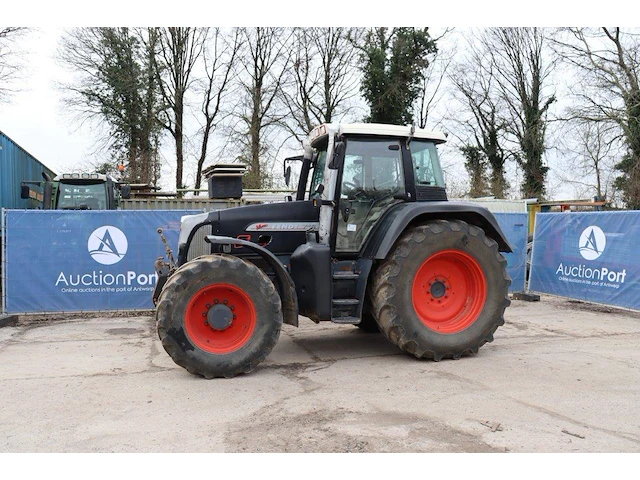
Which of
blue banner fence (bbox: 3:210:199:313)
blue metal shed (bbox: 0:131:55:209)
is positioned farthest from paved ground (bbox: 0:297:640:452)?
blue metal shed (bbox: 0:131:55:209)

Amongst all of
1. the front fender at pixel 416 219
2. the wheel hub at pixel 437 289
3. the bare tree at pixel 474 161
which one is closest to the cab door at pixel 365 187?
the front fender at pixel 416 219

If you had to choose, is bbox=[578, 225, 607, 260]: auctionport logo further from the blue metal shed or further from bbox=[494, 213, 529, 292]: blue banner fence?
the blue metal shed

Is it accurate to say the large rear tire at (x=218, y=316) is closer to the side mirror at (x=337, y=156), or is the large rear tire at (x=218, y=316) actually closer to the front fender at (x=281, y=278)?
the front fender at (x=281, y=278)

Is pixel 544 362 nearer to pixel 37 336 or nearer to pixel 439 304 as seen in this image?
pixel 439 304

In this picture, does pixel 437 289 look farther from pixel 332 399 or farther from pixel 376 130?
pixel 332 399

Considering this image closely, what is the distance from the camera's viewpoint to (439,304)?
6.34 m

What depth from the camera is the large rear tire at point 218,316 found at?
532 cm

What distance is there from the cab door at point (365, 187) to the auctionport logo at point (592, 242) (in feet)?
17.3

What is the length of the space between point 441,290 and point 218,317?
2.52 metres

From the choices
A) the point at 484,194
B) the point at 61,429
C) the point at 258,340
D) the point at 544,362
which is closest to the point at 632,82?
the point at 484,194

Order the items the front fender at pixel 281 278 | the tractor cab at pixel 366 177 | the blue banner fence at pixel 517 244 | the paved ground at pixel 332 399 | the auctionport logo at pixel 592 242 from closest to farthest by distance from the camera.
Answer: the paved ground at pixel 332 399 < the front fender at pixel 281 278 < the tractor cab at pixel 366 177 < the auctionport logo at pixel 592 242 < the blue banner fence at pixel 517 244

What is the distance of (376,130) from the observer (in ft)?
20.5

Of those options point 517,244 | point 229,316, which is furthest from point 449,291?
point 517,244

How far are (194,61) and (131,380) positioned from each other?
89.1ft
